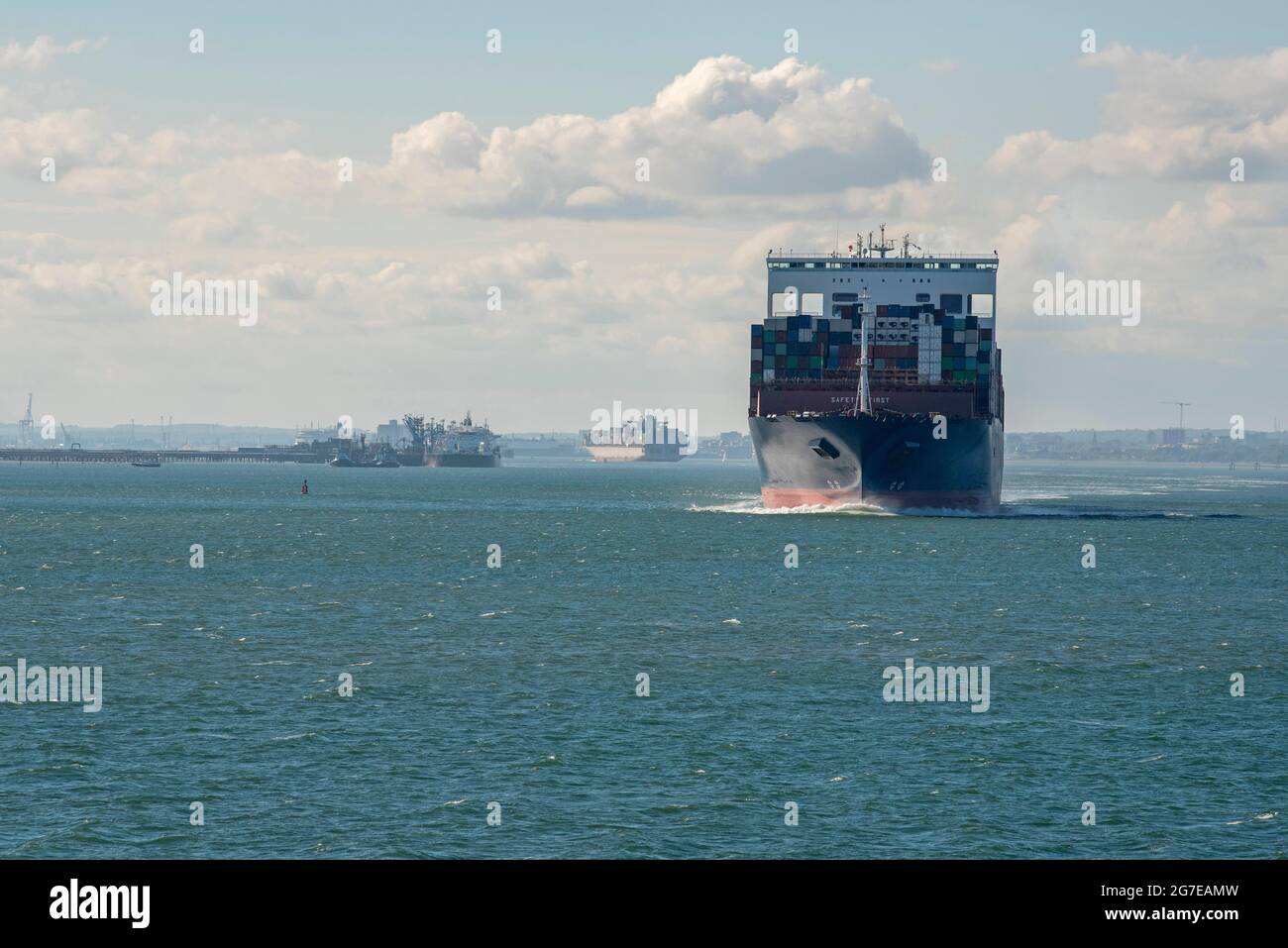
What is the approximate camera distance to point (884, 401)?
10400cm

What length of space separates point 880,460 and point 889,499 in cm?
440

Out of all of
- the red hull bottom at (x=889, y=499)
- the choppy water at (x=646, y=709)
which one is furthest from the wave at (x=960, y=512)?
the choppy water at (x=646, y=709)

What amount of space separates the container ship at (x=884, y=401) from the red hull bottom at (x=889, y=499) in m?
0.10

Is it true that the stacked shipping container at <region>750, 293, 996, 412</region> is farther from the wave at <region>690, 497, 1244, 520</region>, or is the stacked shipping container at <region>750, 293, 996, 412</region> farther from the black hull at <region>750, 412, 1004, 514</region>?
the wave at <region>690, 497, 1244, 520</region>

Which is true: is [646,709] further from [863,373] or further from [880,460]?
[863,373]

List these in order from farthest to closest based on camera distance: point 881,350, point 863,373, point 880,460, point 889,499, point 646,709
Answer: point 881,350 → point 889,499 → point 880,460 → point 863,373 → point 646,709

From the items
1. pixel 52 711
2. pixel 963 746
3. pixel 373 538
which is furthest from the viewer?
pixel 373 538

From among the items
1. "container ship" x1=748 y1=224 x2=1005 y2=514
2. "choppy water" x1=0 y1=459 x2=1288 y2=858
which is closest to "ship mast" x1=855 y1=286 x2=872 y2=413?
"container ship" x1=748 y1=224 x2=1005 y2=514

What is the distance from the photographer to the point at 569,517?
13275 centimetres

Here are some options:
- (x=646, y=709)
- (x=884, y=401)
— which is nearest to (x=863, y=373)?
(x=884, y=401)

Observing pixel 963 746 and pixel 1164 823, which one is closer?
pixel 1164 823
